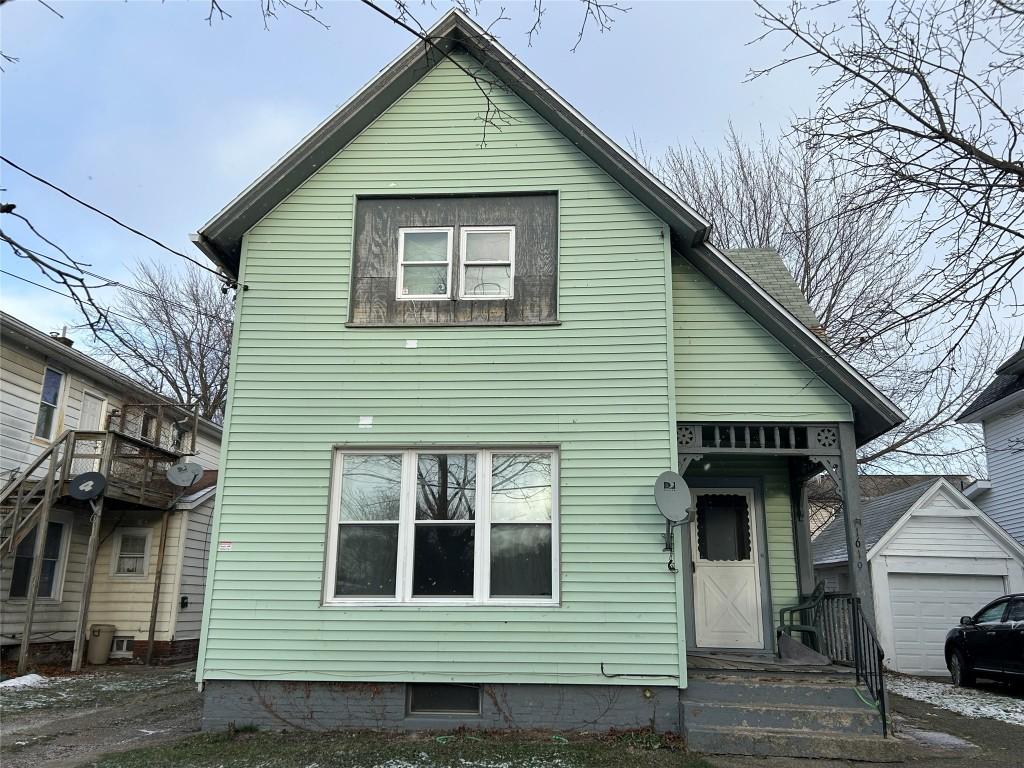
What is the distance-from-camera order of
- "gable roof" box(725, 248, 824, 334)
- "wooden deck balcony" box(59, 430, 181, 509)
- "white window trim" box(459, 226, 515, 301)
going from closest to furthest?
"white window trim" box(459, 226, 515, 301) → "gable roof" box(725, 248, 824, 334) → "wooden deck balcony" box(59, 430, 181, 509)

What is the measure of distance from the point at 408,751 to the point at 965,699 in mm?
8132

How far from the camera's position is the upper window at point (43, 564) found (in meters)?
14.6

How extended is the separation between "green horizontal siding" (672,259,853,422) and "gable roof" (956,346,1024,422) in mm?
11317

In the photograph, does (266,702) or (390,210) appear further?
(390,210)

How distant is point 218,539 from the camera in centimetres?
856

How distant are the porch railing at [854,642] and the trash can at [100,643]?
12.9 m

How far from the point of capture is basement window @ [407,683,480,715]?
8.27 m

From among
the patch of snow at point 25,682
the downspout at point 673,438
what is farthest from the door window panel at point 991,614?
the patch of snow at point 25,682

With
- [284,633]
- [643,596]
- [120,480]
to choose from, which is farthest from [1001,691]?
[120,480]

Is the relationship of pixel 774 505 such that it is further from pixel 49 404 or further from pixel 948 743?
pixel 49 404

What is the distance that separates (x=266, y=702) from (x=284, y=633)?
0.69 m

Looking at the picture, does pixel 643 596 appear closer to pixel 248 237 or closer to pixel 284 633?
pixel 284 633

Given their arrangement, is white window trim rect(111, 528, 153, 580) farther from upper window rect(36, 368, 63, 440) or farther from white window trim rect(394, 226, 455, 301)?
white window trim rect(394, 226, 455, 301)

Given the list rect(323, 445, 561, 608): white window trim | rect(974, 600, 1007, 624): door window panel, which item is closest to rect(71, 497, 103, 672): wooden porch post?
→ rect(323, 445, 561, 608): white window trim
